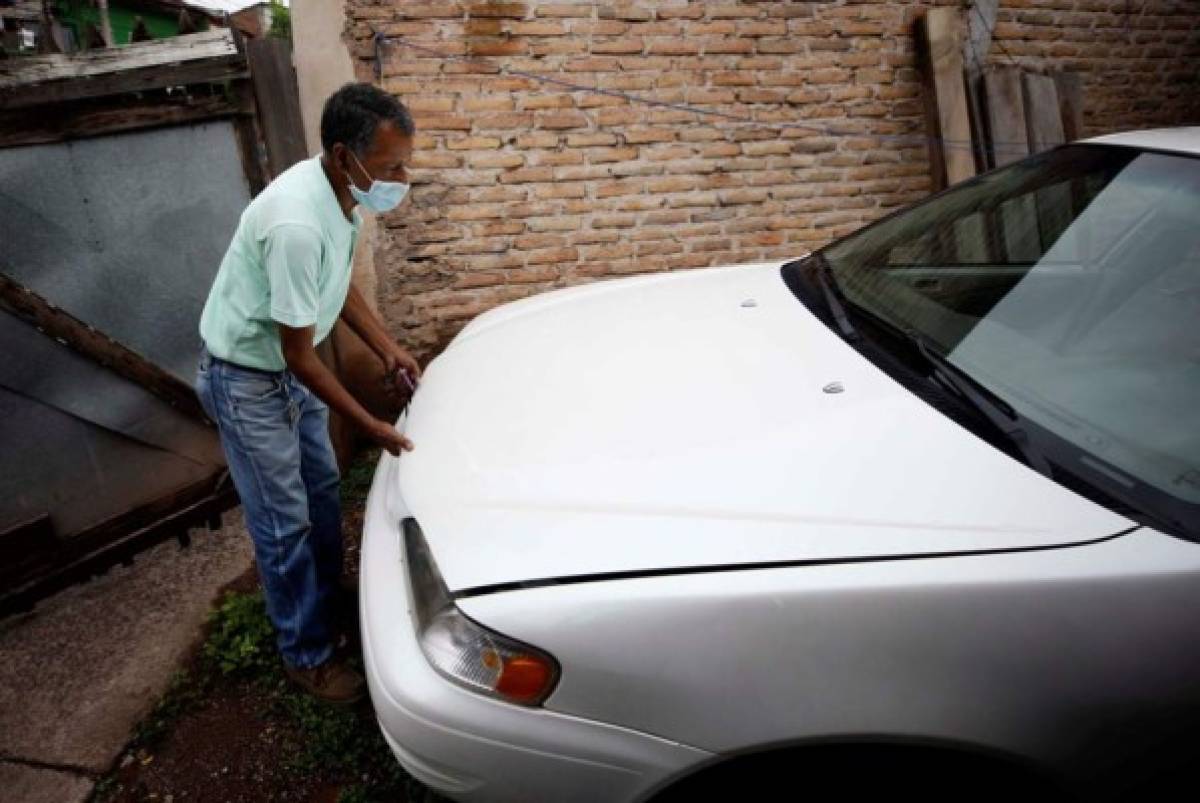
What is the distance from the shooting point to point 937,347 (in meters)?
1.67

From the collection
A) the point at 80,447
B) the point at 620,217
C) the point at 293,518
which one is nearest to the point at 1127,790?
the point at 293,518

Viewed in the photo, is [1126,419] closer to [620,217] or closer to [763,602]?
[763,602]

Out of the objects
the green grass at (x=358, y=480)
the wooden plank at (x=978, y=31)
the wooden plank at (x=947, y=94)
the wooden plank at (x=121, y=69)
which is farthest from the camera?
the wooden plank at (x=978, y=31)

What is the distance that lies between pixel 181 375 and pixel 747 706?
2.89 meters

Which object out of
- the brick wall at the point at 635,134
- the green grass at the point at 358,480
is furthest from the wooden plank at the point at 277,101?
the green grass at the point at 358,480

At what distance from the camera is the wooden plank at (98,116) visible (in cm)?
257

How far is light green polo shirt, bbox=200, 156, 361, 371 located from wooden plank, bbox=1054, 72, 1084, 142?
449cm

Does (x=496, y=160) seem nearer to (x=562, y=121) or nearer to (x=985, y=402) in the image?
(x=562, y=121)

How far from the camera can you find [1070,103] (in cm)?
443

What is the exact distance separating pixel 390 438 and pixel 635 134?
2.61 metres

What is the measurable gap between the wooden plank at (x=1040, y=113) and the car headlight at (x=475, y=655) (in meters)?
4.53

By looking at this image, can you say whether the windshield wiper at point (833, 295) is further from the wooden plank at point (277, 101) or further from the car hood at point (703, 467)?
the wooden plank at point (277, 101)

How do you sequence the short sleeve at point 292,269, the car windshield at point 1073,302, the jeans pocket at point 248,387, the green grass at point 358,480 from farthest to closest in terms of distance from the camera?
the green grass at point 358,480
the jeans pocket at point 248,387
the short sleeve at point 292,269
the car windshield at point 1073,302

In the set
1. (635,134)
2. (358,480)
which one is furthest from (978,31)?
(358,480)
